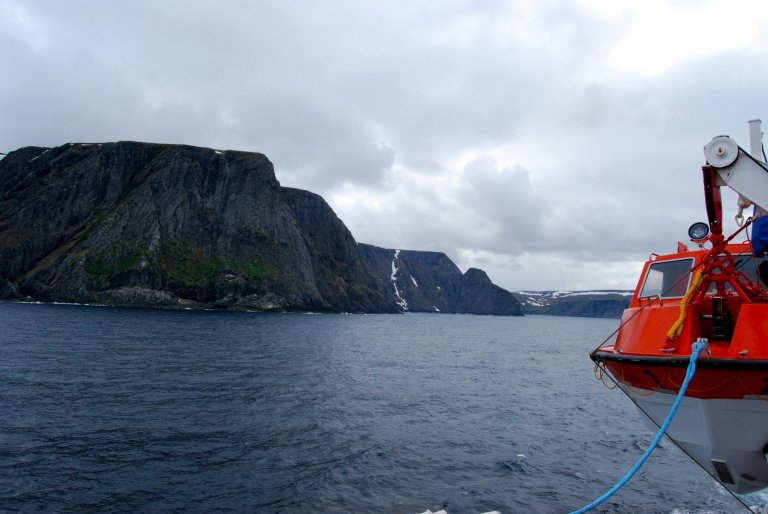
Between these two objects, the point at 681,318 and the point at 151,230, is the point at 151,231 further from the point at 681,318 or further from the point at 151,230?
the point at 681,318

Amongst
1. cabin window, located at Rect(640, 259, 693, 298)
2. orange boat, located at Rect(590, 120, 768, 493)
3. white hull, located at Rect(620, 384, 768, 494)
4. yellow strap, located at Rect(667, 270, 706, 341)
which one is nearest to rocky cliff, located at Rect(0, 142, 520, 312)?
cabin window, located at Rect(640, 259, 693, 298)

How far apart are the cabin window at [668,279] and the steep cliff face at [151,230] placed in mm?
139603

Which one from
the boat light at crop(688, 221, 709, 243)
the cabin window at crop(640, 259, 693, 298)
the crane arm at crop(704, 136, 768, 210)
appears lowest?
the cabin window at crop(640, 259, 693, 298)

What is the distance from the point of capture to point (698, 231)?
43.0 feet

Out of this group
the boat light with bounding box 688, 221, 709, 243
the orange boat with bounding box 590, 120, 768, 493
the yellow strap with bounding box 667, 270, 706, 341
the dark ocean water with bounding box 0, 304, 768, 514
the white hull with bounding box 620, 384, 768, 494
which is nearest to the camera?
the orange boat with bounding box 590, 120, 768, 493

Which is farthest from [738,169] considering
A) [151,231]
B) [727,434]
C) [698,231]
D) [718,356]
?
[151,231]

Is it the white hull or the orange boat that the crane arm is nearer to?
the orange boat

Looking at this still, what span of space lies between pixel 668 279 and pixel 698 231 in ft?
5.48

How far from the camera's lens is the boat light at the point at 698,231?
42.6ft

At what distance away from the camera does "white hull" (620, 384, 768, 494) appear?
9242 millimetres

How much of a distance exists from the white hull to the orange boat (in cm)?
2

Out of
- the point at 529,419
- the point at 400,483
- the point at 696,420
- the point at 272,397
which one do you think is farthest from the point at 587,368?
the point at 696,420

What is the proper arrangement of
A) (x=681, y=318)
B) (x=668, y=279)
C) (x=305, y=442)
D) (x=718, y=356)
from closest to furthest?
(x=718, y=356), (x=681, y=318), (x=668, y=279), (x=305, y=442)

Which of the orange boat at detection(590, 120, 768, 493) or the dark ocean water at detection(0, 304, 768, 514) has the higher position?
the orange boat at detection(590, 120, 768, 493)
